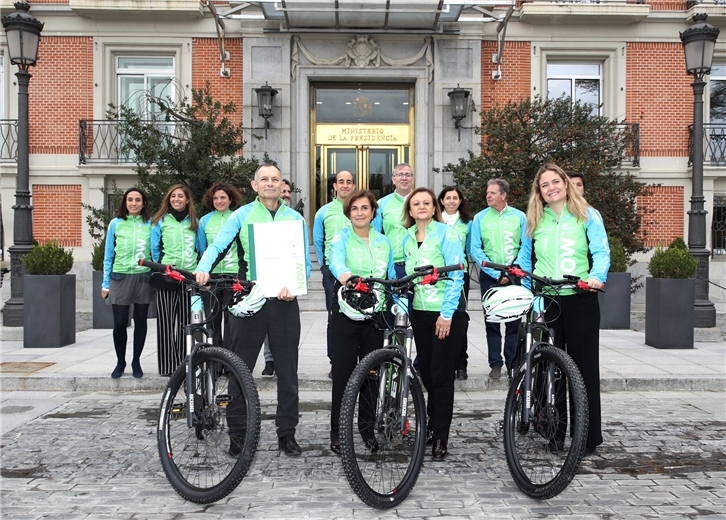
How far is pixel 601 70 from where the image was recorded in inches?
727

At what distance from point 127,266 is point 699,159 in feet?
→ 31.4

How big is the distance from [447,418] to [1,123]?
664 inches

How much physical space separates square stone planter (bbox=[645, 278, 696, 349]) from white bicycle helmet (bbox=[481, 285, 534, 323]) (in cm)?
616

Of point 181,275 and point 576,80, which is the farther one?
point 576,80

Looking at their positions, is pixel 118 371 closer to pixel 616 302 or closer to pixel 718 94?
pixel 616 302

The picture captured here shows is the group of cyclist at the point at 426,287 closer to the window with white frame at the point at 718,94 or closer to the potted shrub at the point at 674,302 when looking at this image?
the potted shrub at the point at 674,302

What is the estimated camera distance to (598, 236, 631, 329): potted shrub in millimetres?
11898

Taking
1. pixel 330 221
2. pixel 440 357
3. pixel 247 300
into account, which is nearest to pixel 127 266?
pixel 330 221

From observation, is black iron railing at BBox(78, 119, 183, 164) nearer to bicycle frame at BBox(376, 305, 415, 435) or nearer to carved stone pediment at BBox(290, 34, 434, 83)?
carved stone pediment at BBox(290, 34, 434, 83)

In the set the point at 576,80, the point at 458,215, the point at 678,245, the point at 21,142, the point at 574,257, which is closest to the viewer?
the point at 574,257

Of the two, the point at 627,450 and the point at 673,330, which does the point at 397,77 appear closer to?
the point at 673,330

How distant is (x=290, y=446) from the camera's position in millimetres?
5035

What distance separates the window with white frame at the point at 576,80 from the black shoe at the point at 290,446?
15.6 metres

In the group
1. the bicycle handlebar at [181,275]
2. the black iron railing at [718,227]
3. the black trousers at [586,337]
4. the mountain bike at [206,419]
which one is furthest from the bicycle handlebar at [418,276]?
the black iron railing at [718,227]
